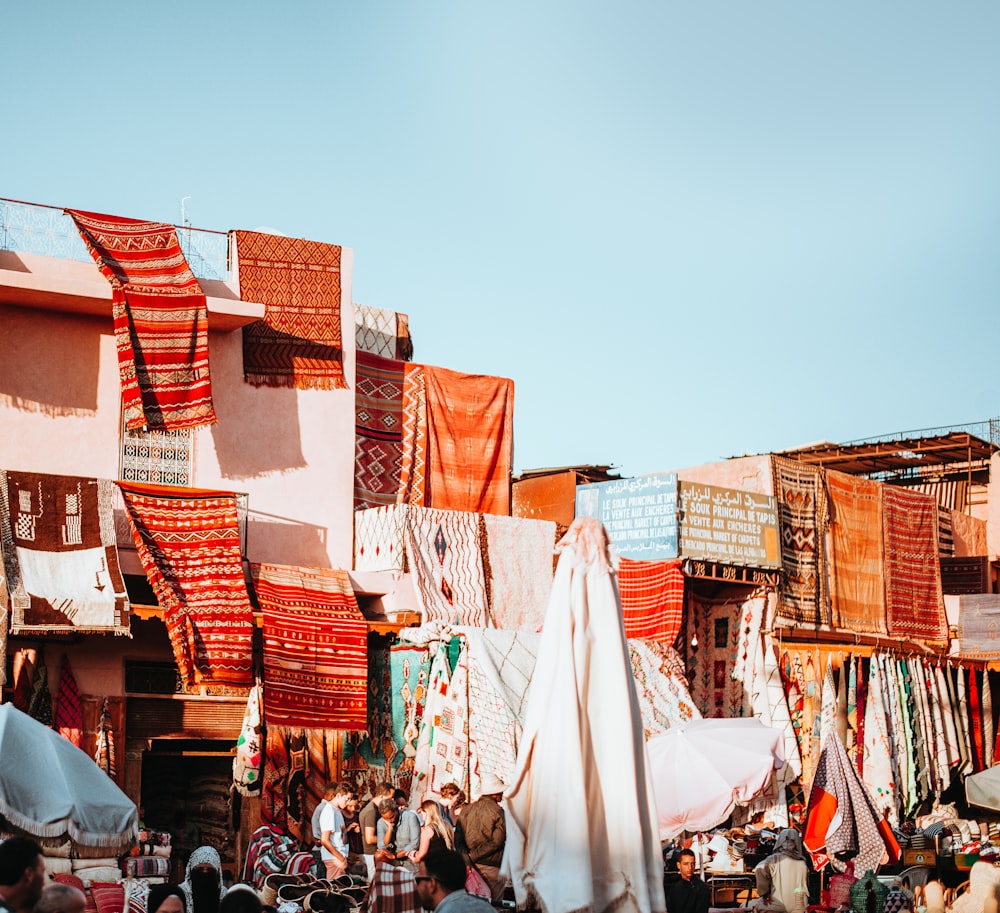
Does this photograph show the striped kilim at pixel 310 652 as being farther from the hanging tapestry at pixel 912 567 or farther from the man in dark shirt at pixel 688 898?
the hanging tapestry at pixel 912 567

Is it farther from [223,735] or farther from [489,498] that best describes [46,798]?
[489,498]

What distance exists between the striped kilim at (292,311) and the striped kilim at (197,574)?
2.27m

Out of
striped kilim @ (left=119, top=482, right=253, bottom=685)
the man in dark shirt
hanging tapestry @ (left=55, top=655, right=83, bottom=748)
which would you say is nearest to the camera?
the man in dark shirt

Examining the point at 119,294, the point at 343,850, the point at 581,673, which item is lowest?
the point at 343,850

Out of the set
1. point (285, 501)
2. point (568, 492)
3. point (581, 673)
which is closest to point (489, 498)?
point (568, 492)

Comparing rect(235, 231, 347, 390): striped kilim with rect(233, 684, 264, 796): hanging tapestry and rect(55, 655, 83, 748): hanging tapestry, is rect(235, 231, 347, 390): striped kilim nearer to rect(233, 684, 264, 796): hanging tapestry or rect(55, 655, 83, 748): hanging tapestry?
rect(55, 655, 83, 748): hanging tapestry

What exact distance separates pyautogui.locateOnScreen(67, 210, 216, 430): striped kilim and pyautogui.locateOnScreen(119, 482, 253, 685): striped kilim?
3.25ft

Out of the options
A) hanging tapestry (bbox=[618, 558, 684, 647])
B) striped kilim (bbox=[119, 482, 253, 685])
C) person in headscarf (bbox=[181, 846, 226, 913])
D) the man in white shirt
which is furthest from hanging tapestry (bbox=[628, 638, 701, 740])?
person in headscarf (bbox=[181, 846, 226, 913])

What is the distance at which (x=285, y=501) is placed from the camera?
679 inches

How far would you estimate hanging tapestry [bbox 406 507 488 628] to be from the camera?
16797 millimetres

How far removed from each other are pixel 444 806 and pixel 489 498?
330 inches

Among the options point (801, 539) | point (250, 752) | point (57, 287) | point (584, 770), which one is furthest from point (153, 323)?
point (584, 770)

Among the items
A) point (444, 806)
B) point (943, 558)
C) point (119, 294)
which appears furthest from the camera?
point (943, 558)

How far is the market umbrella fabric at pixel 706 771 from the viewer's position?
1207cm
